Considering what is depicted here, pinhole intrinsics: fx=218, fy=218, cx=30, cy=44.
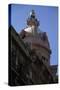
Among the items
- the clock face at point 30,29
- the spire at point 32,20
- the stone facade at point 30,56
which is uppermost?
the spire at point 32,20

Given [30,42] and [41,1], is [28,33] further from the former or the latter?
[41,1]

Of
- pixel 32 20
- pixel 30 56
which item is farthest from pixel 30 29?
pixel 30 56

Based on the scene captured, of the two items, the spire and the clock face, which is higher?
the spire

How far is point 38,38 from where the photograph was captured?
1425 millimetres

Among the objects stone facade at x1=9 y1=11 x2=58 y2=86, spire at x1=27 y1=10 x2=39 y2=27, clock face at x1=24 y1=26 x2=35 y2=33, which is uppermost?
spire at x1=27 y1=10 x2=39 y2=27

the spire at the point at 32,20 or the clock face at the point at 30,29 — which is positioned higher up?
the spire at the point at 32,20

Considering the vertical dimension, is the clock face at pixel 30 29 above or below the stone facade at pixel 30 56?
above

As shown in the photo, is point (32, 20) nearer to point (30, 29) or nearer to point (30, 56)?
point (30, 29)

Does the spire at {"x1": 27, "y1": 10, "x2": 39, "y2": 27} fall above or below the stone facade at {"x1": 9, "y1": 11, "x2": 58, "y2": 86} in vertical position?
above

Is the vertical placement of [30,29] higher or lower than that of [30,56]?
higher

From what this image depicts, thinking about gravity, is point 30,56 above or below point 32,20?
below

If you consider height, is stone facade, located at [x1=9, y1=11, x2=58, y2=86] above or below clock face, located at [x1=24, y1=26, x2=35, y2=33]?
below

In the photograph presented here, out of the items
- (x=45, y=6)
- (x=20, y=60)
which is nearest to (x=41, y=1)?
(x=45, y=6)

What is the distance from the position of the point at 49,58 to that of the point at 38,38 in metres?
0.15
